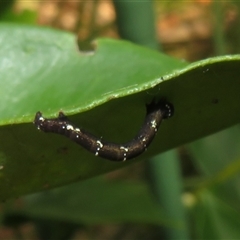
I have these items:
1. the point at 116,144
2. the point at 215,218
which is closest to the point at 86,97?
the point at 116,144

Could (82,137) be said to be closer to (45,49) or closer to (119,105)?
(119,105)

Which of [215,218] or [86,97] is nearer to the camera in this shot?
[86,97]

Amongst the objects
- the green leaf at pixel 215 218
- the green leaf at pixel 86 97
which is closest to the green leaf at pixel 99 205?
the green leaf at pixel 215 218

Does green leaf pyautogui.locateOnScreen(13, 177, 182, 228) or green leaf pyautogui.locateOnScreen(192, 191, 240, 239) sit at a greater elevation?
green leaf pyautogui.locateOnScreen(192, 191, 240, 239)

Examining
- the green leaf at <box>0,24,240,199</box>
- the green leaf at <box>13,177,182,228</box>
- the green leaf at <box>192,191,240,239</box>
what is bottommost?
the green leaf at <box>13,177,182,228</box>

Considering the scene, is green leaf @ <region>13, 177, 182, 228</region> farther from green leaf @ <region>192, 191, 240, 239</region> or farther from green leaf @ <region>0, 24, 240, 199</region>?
green leaf @ <region>0, 24, 240, 199</region>

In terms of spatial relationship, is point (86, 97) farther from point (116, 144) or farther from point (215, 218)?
point (215, 218)

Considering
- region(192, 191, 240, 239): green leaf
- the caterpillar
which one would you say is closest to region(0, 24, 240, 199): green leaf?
the caterpillar
